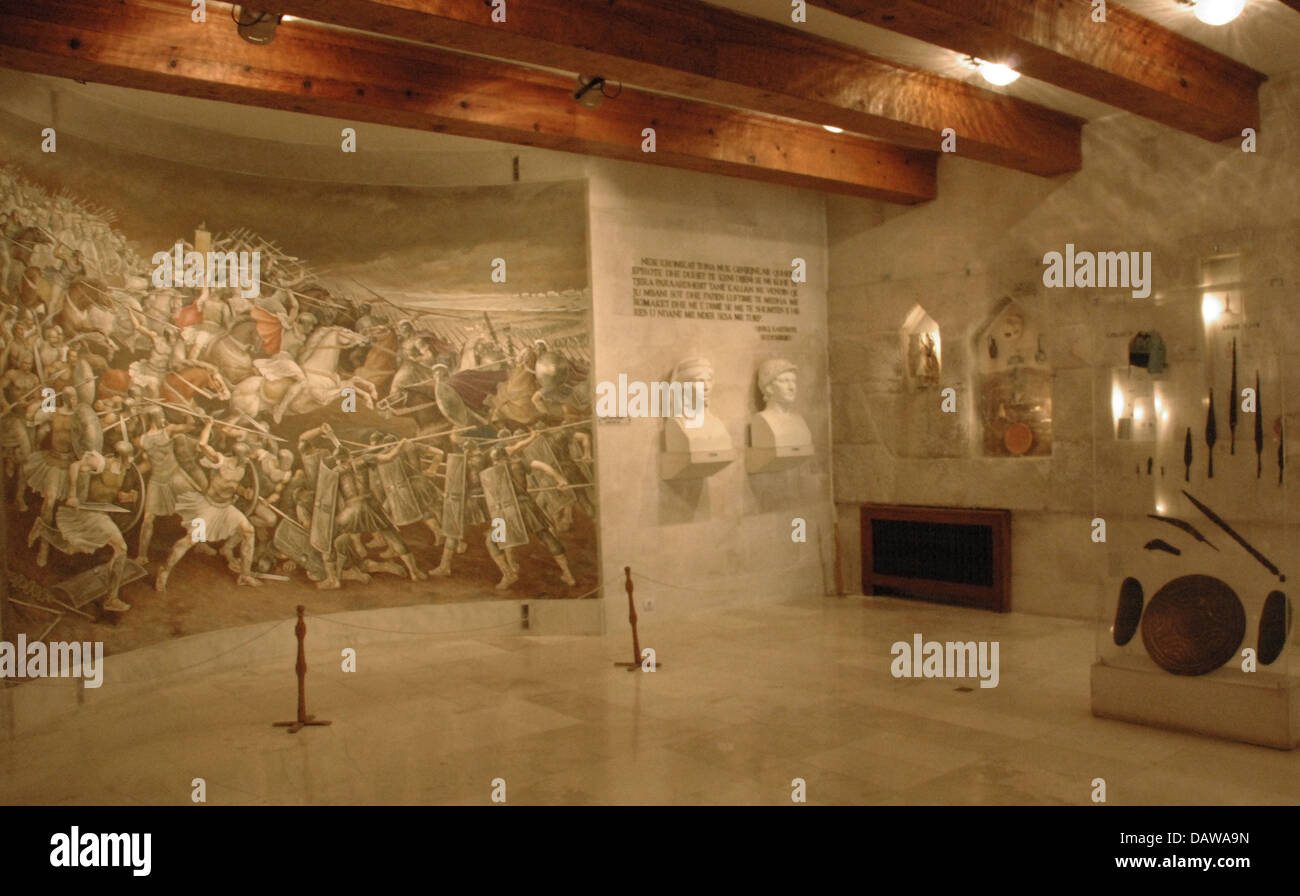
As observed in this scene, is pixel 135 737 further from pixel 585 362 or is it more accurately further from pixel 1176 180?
pixel 1176 180

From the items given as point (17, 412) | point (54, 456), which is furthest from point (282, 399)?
point (17, 412)

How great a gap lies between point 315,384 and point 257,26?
10.9ft

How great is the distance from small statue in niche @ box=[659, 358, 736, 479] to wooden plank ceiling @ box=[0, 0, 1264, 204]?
1815mm

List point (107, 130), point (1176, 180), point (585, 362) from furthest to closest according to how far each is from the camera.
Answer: point (585, 362) → point (1176, 180) → point (107, 130)

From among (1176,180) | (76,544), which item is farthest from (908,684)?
(76,544)

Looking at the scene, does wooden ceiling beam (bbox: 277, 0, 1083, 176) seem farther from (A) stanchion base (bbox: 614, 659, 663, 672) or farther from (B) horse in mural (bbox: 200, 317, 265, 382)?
(A) stanchion base (bbox: 614, 659, 663, 672)

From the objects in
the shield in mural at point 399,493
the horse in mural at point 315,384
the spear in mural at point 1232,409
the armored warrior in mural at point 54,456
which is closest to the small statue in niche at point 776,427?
the shield in mural at point 399,493

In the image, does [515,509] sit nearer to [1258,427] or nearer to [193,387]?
[193,387]

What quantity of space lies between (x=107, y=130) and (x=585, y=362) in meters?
4.03

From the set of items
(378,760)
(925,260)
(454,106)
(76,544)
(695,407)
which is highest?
(454,106)

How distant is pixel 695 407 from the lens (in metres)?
9.22

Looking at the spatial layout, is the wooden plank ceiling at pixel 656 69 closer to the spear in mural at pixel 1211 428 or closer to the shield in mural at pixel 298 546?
the spear in mural at pixel 1211 428

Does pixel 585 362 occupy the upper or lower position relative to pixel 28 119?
lower

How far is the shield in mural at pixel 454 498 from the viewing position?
28.8ft
